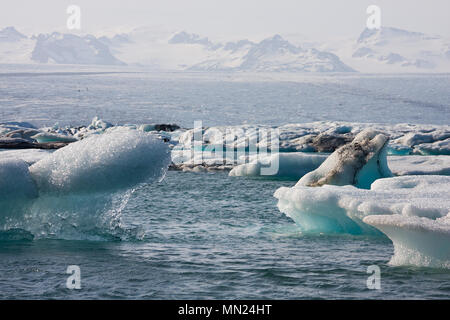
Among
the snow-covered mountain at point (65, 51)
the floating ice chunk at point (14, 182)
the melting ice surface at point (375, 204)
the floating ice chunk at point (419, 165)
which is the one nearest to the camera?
the melting ice surface at point (375, 204)

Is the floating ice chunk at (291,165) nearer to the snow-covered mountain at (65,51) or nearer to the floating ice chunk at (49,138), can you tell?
the floating ice chunk at (49,138)

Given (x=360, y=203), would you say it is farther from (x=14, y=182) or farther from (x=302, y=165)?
(x=302, y=165)

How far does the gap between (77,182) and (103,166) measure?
0.49 meters

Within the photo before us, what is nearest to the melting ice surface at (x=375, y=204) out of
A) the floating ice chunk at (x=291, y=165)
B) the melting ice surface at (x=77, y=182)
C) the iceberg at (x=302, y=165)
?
the melting ice surface at (x=77, y=182)

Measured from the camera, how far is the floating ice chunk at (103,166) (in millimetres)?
11820

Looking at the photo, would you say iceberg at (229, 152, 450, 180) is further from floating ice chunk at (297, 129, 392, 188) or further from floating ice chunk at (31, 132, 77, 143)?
floating ice chunk at (31, 132, 77, 143)

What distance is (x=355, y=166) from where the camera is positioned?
658 inches

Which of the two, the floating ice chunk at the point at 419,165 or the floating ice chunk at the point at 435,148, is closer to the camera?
the floating ice chunk at the point at 419,165

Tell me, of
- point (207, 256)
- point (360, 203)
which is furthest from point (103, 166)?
point (360, 203)

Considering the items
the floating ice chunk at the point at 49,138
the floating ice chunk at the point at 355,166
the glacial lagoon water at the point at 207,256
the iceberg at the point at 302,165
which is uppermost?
the floating ice chunk at the point at 355,166

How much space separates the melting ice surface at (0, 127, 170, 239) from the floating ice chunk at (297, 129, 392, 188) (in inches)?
213

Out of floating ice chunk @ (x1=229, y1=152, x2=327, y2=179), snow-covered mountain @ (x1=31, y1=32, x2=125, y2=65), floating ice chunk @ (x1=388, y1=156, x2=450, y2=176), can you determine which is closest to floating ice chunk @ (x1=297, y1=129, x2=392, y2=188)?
floating ice chunk @ (x1=388, y1=156, x2=450, y2=176)
